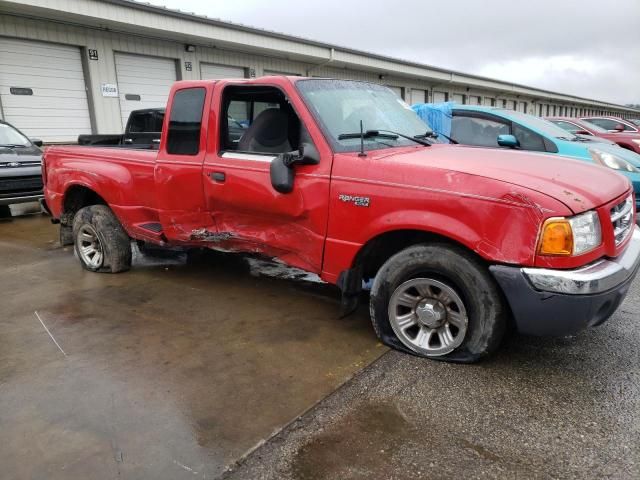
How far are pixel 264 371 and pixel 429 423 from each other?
1.11 m

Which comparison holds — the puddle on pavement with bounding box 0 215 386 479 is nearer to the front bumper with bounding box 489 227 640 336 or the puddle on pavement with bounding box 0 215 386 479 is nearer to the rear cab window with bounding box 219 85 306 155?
the front bumper with bounding box 489 227 640 336

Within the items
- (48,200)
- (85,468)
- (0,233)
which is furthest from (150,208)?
(0,233)

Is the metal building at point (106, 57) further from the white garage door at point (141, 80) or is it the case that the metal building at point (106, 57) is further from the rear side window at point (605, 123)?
the rear side window at point (605, 123)

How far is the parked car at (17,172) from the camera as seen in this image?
842 centimetres

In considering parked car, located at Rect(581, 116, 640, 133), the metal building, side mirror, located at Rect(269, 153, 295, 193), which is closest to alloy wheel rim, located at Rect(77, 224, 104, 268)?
side mirror, located at Rect(269, 153, 295, 193)

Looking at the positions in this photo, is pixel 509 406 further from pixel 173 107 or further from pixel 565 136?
pixel 565 136

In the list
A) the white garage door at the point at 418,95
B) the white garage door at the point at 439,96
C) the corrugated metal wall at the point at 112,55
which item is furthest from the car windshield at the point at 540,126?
the white garage door at the point at 439,96

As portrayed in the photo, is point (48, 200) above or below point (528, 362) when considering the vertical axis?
above

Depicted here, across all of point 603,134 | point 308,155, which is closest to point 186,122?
point 308,155

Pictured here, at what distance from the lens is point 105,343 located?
11.8 feet

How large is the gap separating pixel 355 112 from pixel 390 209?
105cm

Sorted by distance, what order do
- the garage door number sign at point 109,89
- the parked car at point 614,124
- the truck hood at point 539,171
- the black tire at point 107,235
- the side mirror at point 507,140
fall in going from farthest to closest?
the garage door number sign at point 109,89
the parked car at point 614,124
the side mirror at point 507,140
the black tire at point 107,235
the truck hood at point 539,171

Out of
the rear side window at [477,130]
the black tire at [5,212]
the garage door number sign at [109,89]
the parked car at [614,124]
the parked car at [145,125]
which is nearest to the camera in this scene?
the rear side window at [477,130]

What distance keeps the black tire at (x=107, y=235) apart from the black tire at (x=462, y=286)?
10.4ft
